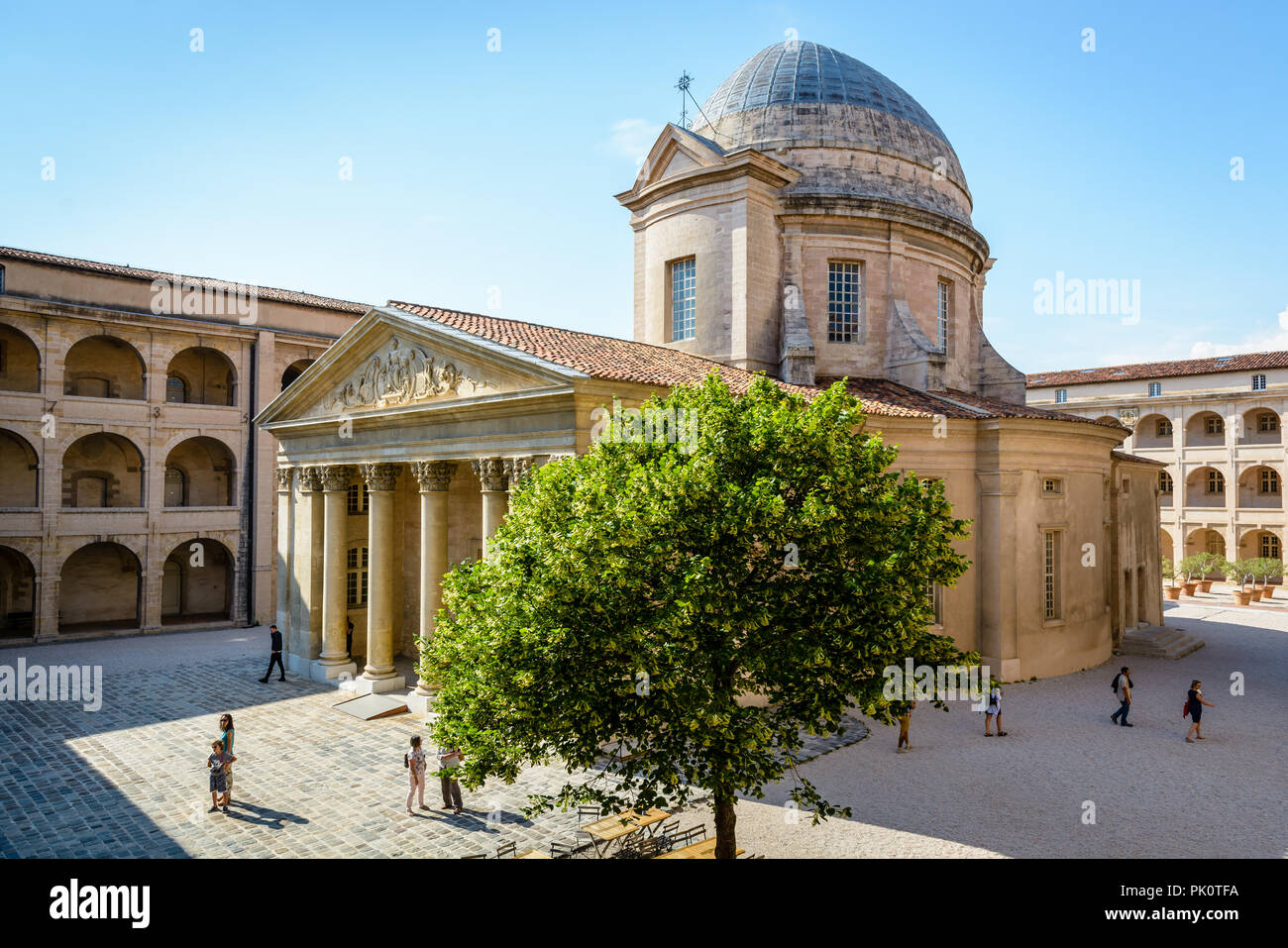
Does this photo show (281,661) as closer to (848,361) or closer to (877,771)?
(877,771)

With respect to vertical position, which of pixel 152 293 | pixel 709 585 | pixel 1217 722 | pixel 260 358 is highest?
pixel 152 293

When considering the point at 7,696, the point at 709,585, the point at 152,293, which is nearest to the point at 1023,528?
the point at 709,585

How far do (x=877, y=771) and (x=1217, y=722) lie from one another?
11.0m

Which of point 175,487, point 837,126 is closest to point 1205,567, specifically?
point 837,126

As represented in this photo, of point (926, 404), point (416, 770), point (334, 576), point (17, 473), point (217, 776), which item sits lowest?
point (217, 776)

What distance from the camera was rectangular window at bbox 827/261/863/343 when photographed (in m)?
29.8

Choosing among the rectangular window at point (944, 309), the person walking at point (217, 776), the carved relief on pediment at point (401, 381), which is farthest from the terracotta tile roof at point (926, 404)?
the person walking at point (217, 776)

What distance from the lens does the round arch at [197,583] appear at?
38.2m

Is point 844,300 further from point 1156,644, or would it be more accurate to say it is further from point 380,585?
point 380,585

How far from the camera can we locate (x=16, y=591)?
34875 millimetres

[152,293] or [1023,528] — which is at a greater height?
[152,293]

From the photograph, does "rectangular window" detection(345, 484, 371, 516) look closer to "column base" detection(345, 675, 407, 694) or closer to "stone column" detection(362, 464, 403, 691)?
"stone column" detection(362, 464, 403, 691)

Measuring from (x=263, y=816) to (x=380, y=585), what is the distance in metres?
9.09

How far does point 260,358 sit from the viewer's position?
37906 millimetres
